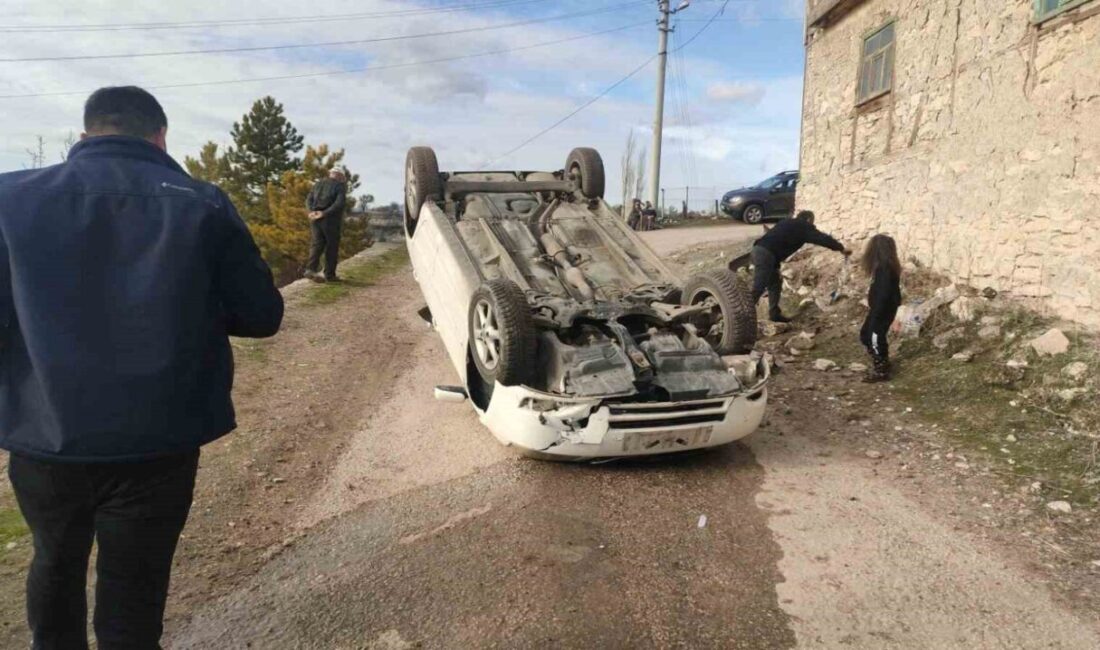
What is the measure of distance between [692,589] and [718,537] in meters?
0.59

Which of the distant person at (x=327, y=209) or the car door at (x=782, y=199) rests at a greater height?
the car door at (x=782, y=199)

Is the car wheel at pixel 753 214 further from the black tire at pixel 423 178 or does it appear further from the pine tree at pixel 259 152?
the pine tree at pixel 259 152

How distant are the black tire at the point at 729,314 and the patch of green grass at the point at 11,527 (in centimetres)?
447

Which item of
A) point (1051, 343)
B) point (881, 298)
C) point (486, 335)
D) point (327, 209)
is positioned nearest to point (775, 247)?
point (881, 298)

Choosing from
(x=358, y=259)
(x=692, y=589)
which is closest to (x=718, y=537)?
(x=692, y=589)

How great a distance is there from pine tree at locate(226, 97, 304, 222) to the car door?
25.4 m

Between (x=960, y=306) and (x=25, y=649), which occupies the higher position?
(x=960, y=306)

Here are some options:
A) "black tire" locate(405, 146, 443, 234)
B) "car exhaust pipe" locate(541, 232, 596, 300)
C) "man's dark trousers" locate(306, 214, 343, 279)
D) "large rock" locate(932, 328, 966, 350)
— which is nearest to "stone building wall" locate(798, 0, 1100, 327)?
"large rock" locate(932, 328, 966, 350)

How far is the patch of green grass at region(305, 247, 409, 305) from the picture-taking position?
10703mm

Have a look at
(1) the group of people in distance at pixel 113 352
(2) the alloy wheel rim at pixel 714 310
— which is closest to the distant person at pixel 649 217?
(2) the alloy wheel rim at pixel 714 310

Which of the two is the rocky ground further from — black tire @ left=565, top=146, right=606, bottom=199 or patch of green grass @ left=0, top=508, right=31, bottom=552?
patch of green grass @ left=0, top=508, right=31, bottom=552

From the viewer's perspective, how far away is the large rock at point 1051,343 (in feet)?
19.3

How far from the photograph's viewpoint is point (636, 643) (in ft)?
9.42

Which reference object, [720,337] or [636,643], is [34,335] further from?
[720,337]
